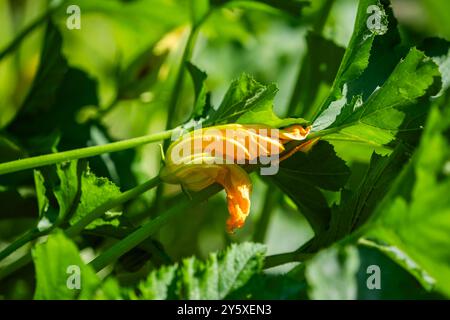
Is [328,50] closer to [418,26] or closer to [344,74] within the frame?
[344,74]

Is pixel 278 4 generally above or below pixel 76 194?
above

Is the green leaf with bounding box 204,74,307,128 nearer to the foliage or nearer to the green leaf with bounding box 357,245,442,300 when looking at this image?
the foliage

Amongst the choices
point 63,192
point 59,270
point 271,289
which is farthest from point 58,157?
point 271,289

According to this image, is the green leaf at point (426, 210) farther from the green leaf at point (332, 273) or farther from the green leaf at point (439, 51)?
the green leaf at point (439, 51)

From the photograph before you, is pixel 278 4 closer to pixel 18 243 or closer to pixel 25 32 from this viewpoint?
pixel 25 32

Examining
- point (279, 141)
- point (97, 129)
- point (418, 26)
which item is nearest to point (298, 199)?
point (279, 141)

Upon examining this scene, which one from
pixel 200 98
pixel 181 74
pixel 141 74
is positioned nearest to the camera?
pixel 200 98
